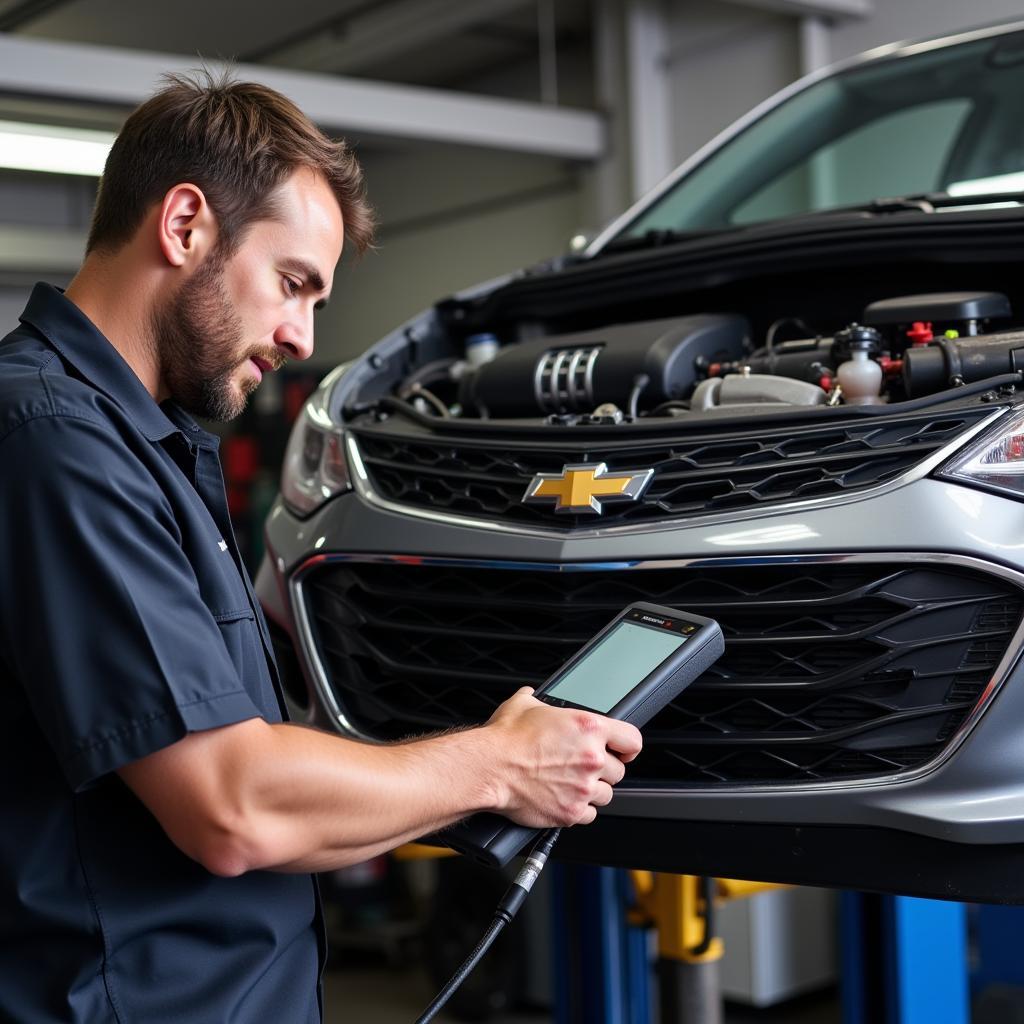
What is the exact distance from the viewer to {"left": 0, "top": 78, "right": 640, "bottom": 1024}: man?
3.31 ft

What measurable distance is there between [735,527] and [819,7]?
154 inches

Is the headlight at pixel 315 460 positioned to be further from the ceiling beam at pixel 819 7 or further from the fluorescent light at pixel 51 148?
the ceiling beam at pixel 819 7

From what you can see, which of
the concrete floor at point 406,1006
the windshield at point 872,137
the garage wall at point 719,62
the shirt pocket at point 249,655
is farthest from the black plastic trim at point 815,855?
the garage wall at point 719,62

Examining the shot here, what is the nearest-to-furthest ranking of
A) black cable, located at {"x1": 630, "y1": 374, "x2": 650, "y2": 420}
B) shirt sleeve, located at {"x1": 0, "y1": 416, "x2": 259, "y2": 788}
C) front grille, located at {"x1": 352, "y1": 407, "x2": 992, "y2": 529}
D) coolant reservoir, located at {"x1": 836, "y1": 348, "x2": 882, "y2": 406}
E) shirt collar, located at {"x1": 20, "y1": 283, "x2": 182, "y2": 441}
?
shirt sleeve, located at {"x1": 0, "y1": 416, "x2": 259, "y2": 788} → shirt collar, located at {"x1": 20, "y1": 283, "x2": 182, "y2": 441} → front grille, located at {"x1": 352, "y1": 407, "x2": 992, "y2": 529} → coolant reservoir, located at {"x1": 836, "y1": 348, "x2": 882, "y2": 406} → black cable, located at {"x1": 630, "y1": 374, "x2": 650, "y2": 420}

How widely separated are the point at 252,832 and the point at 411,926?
4083 mm

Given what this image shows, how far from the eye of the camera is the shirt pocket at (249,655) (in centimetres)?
121

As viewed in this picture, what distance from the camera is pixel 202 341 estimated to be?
47.4 inches

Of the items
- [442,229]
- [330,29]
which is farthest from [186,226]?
[442,229]

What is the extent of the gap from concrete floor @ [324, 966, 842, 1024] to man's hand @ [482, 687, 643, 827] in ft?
10.5

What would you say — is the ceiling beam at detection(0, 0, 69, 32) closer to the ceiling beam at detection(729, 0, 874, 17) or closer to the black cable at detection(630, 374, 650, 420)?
the ceiling beam at detection(729, 0, 874, 17)

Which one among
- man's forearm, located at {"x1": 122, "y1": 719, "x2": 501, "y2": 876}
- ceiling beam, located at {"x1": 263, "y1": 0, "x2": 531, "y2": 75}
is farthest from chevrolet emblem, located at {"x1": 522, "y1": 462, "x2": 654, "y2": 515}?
ceiling beam, located at {"x1": 263, "y1": 0, "x2": 531, "y2": 75}

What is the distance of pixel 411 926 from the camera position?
491 centimetres

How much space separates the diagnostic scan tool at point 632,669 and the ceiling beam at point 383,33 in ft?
15.4

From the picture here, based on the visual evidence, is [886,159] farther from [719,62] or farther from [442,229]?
[442,229]
